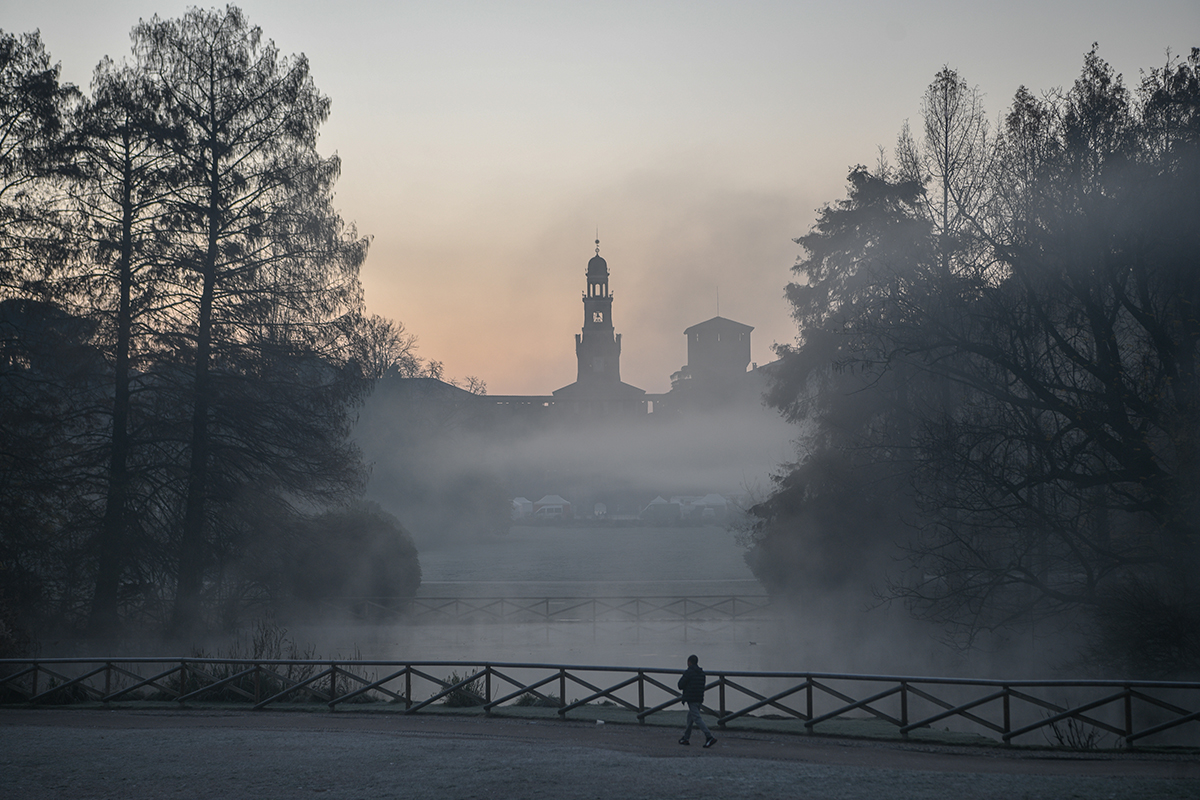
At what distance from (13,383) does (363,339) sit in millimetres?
7790

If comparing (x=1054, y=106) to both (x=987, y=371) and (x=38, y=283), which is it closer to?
(x=987, y=371)

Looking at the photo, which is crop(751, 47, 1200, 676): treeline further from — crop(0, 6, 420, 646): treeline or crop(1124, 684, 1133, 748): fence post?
crop(0, 6, 420, 646): treeline

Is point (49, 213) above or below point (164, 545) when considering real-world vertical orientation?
above

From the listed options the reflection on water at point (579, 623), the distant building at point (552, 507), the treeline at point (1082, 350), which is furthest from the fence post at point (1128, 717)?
the distant building at point (552, 507)

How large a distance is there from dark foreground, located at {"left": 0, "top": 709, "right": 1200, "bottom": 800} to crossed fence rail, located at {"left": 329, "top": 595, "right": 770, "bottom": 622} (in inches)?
632

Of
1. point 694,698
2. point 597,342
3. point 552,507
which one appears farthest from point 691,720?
point 597,342

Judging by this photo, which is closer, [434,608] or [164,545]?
[164,545]

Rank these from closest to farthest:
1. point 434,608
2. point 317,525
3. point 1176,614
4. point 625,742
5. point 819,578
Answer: point 625,742 < point 1176,614 < point 317,525 < point 819,578 < point 434,608

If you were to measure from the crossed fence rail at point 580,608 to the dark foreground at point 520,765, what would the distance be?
52.6 feet

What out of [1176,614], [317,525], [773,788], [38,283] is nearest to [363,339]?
[317,525]

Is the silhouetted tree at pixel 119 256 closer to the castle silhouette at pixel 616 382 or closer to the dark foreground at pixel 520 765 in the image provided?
the dark foreground at pixel 520 765

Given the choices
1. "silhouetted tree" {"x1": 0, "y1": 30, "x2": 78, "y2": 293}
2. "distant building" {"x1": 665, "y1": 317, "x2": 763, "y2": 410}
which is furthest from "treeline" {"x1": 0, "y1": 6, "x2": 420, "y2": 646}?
"distant building" {"x1": 665, "y1": 317, "x2": 763, "y2": 410}

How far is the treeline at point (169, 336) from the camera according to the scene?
750 inches

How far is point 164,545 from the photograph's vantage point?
19.8m
